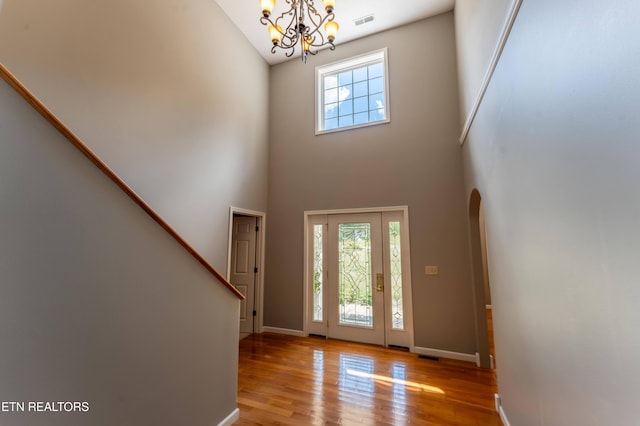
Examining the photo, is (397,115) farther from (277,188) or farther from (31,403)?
(31,403)

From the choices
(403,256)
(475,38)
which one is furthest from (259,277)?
(475,38)

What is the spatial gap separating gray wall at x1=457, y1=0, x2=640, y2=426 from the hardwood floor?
77cm

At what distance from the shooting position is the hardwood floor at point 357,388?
234 cm

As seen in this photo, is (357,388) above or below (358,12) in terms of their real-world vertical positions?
below

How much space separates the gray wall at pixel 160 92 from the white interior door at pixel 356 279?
1674 millimetres

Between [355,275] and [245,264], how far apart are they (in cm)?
202

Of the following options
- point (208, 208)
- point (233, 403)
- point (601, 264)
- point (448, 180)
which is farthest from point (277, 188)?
point (601, 264)

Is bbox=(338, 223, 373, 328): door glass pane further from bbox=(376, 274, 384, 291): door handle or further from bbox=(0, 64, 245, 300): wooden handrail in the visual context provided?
bbox=(0, 64, 245, 300): wooden handrail

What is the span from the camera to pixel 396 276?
411 centimetres

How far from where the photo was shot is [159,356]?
1636 millimetres

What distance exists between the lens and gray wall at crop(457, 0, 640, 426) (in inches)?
31.9

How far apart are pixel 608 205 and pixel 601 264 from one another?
0.73 ft

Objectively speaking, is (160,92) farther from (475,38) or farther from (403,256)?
(403,256)

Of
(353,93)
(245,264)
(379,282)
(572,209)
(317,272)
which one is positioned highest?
(353,93)
